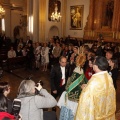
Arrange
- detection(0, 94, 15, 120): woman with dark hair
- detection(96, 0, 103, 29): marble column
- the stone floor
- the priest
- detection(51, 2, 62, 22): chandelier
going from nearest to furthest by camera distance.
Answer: detection(0, 94, 15, 120): woman with dark hair → the priest → the stone floor → detection(96, 0, 103, 29): marble column → detection(51, 2, 62, 22): chandelier

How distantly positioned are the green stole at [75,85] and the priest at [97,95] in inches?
26.7

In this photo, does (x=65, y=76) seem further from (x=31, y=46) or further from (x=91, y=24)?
(x=91, y=24)

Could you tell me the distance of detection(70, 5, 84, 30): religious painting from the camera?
18981 millimetres

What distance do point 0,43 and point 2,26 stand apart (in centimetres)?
313

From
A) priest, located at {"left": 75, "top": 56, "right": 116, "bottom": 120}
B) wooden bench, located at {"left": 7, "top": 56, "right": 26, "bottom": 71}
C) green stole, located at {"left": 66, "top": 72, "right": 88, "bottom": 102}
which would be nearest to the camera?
priest, located at {"left": 75, "top": 56, "right": 116, "bottom": 120}

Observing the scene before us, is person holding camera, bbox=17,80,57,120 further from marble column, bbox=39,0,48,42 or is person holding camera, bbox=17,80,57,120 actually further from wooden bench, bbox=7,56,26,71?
marble column, bbox=39,0,48,42

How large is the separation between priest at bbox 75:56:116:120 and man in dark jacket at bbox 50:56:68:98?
6.52 feet

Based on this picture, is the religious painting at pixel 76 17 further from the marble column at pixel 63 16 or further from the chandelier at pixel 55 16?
the chandelier at pixel 55 16

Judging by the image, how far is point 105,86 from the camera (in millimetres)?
2996

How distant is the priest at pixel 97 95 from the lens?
9.59 feet

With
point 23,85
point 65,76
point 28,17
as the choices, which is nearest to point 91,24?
point 28,17

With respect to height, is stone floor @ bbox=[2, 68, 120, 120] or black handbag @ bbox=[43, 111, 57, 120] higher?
black handbag @ bbox=[43, 111, 57, 120]

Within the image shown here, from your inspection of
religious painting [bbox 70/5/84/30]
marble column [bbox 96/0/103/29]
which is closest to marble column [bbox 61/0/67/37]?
religious painting [bbox 70/5/84/30]

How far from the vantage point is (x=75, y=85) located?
3725 millimetres
